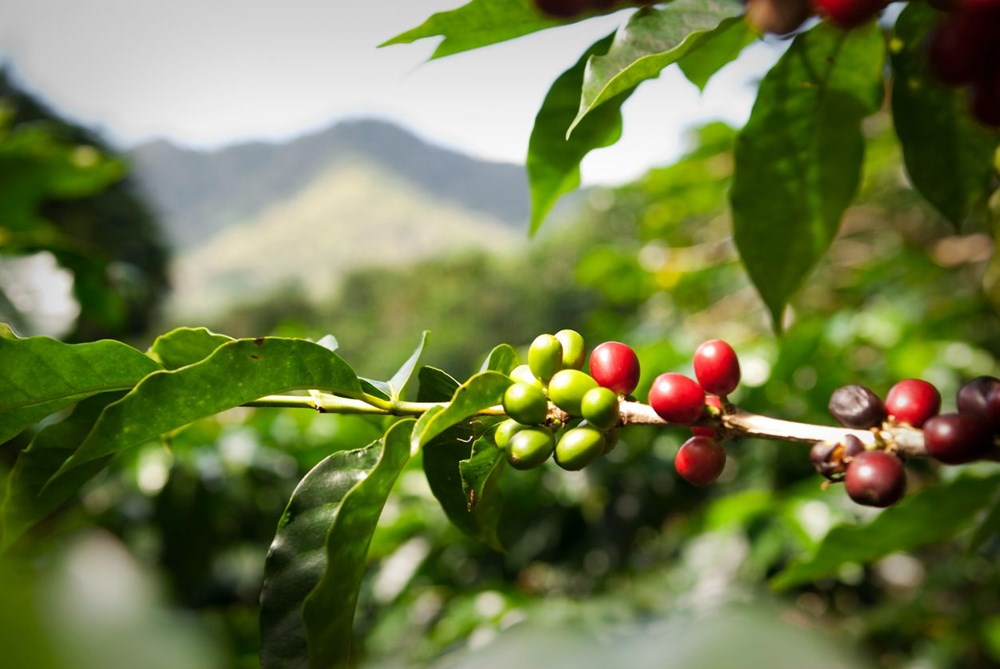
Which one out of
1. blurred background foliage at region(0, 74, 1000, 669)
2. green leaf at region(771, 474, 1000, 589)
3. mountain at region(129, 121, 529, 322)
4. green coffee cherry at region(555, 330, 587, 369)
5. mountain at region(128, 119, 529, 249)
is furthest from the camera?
mountain at region(129, 121, 529, 322)

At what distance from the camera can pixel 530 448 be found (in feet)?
1.53

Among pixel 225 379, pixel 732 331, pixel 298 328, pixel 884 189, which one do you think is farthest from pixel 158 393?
pixel 884 189

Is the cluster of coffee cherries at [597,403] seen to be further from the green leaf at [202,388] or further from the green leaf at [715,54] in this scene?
the green leaf at [715,54]

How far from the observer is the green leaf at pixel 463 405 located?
439 mm

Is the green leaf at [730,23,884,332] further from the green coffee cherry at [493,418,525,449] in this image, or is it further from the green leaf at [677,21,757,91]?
the green coffee cherry at [493,418,525,449]

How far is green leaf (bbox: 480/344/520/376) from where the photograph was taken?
0.54 m

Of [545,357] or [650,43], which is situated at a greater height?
[650,43]

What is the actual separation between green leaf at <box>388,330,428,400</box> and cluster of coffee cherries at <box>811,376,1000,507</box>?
0.27m

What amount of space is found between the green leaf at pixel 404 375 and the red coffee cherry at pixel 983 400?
1.08 ft

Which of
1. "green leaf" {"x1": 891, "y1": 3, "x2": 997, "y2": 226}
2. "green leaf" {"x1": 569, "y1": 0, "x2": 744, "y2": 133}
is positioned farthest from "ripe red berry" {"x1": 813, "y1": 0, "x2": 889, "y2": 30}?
"green leaf" {"x1": 891, "y1": 3, "x2": 997, "y2": 226}

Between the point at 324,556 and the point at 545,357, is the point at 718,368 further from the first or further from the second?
the point at 324,556

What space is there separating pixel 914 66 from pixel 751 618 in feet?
1.97

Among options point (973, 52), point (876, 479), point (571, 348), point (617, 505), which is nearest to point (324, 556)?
point (571, 348)

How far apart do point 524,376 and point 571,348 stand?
0.13 ft
